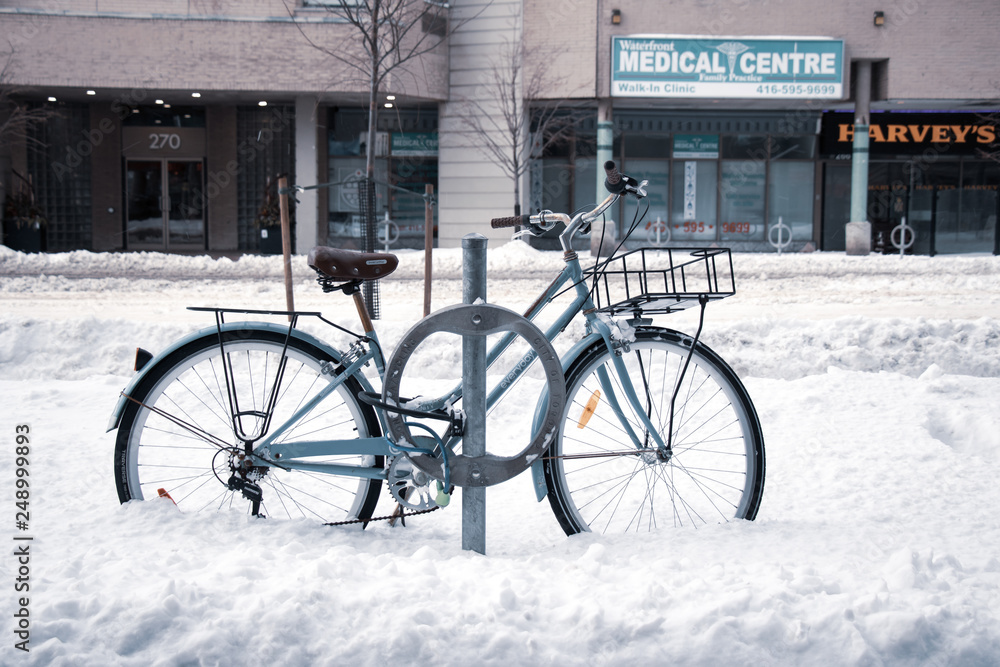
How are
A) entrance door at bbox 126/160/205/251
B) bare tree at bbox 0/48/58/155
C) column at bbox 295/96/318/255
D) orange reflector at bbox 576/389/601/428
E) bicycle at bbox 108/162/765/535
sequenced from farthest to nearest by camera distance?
entrance door at bbox 126/160/205/251 → column at bbox 295/96/318/255 → bare tree at bbox 0/48/58/155 → orange reflector at bbox 576/389/601/428 → bicycle at bbox 108/162/765/535

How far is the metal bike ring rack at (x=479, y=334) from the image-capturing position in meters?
2.76

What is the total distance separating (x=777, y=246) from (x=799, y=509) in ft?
70.4

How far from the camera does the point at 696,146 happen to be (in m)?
24.0

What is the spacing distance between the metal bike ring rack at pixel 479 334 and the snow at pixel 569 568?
0.94ft

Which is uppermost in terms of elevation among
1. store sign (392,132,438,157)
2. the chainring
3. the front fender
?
store sign (392,132,438,157)

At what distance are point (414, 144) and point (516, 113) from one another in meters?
3.77

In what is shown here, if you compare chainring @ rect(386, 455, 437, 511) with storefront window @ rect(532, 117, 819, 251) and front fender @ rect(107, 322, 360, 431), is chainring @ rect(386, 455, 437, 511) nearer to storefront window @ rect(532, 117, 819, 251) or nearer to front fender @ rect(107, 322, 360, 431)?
front fender @ rect(107, 322, 360, 431)

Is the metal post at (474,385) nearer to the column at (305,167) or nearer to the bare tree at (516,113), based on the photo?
the bare tree at (516,113)

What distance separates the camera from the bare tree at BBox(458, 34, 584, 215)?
2109 centimetres

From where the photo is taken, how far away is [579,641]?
7.10 feet

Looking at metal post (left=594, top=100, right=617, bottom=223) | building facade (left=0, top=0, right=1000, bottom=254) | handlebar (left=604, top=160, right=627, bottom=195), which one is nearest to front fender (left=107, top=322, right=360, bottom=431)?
handlebar (left=604, top=160, right=627, bottom=195)

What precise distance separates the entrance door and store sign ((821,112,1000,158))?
61.3 ft

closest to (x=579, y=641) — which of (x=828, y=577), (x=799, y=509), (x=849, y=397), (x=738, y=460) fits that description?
(x=828, y=577)

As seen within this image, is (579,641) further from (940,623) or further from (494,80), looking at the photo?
(494,80)
